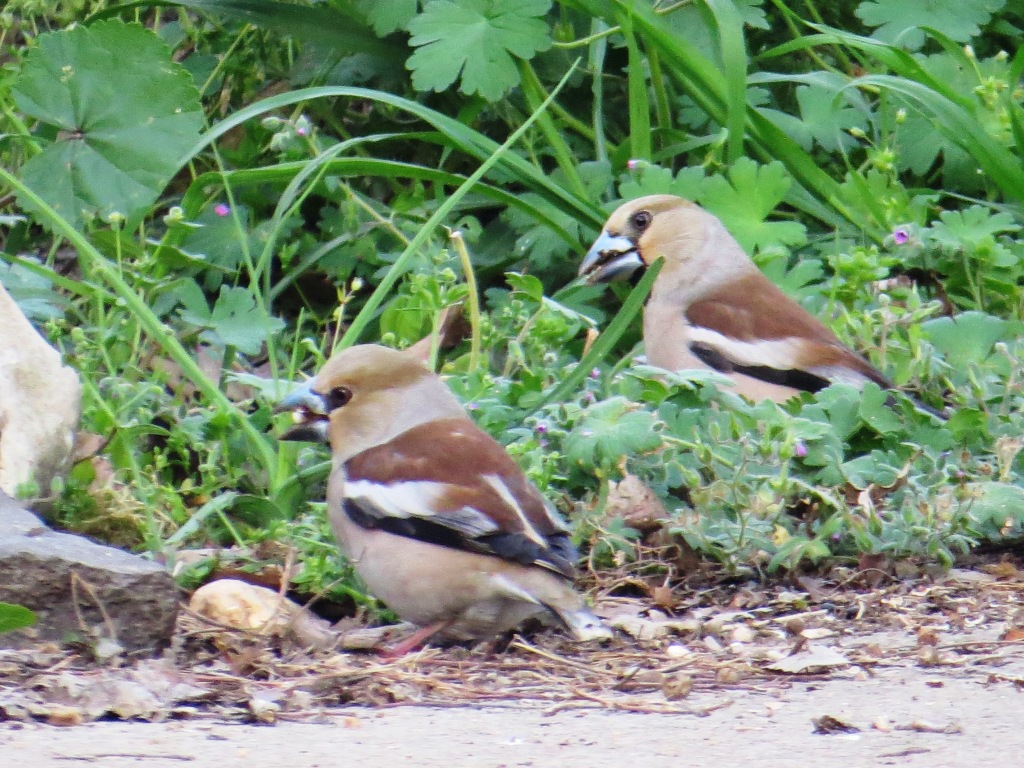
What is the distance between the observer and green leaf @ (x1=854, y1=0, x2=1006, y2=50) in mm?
6152

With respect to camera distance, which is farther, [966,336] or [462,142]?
[462,142]

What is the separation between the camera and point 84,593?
312 centimetres

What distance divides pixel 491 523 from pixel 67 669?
920mm

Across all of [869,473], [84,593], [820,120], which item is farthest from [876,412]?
[84,593]

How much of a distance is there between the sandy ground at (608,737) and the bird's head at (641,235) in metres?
2.71

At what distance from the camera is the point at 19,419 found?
3799mm

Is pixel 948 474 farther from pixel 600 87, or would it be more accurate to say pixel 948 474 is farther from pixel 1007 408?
pixel 600 87

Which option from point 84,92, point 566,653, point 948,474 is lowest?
point 566,653

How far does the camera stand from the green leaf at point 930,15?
20.2ft

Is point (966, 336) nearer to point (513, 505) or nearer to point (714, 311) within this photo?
point (714, 311)

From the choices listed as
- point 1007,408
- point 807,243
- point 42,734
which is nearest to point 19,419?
point 42,734

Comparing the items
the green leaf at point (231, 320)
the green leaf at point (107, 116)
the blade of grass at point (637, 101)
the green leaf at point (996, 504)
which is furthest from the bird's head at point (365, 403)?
the blade of grass at point (637, 101)

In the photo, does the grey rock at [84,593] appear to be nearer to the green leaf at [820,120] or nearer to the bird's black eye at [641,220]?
the bird's black eye at [641,220]

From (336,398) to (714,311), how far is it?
178cm
